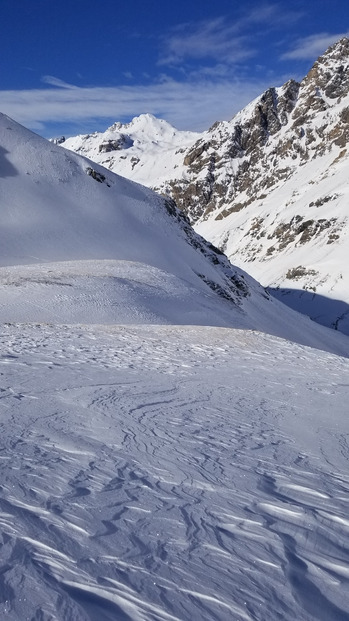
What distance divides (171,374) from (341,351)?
35924 mm

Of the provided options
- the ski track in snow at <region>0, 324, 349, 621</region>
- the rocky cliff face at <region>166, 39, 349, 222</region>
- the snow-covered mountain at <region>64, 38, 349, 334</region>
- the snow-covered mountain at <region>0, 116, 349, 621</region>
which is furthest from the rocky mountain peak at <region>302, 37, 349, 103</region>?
the ski track in snow at <region>0, 324, 349, 621</region>

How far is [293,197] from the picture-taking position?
470ft

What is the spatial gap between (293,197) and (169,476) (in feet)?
476

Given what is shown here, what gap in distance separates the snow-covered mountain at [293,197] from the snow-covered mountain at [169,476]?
217 feet

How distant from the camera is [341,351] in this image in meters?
44.2

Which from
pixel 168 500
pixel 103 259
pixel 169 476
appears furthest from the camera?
pixel 103 259

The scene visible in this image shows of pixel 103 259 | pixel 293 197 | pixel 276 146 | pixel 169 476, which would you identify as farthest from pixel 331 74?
pixel 169 476

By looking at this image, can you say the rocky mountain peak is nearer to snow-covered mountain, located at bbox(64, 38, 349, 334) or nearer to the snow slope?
snow-covered mountain, located at bbox(64, 38, 349, 334)

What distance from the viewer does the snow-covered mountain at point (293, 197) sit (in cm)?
9794

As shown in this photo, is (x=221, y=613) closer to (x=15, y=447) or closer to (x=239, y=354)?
(x=15, y=447)

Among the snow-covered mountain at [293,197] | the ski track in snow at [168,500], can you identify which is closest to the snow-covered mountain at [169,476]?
the ski track in snow at [168,500]

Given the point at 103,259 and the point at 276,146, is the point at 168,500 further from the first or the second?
the point at 276,146

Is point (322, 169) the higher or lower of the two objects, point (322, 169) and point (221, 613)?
the higher

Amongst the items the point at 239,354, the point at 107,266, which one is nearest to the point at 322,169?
the point at 107,266
